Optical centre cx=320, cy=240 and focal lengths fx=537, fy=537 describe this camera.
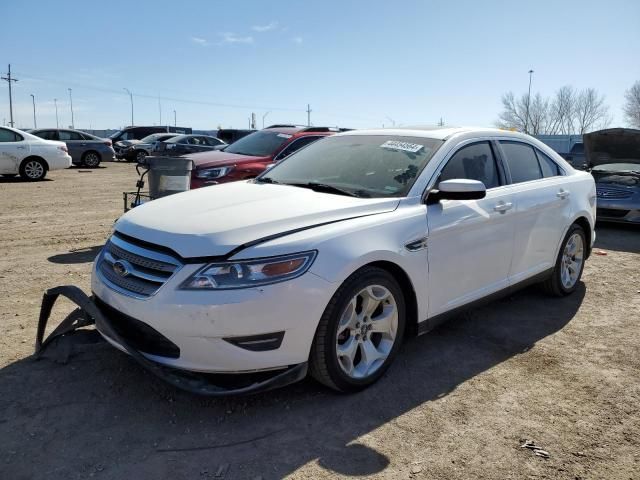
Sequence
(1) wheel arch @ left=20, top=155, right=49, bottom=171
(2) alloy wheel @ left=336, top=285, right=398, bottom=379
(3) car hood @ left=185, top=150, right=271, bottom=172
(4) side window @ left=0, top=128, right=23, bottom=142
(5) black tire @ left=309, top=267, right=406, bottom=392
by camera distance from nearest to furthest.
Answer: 1. (5) black tire @ left=309, top=267, right=406, bottom=392
2. (2) alloy wheel @ left=336, top=285, right=398, bottom=379
3. (3) car hood @ left=185, top=150, right=271, bottom=172
4. (4) side window @ left=0, top=128, right=23, bottom=142
5. (1) wheel arch @ left=20, top=155, right=49, bottom=171

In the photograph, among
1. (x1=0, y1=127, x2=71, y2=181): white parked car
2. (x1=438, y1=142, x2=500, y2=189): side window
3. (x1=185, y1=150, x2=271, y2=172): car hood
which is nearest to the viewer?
(x1=438, y1=142, x2=500, y2=189): side window

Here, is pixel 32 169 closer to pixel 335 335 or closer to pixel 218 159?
pixel 218 159

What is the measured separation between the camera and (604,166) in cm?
1049

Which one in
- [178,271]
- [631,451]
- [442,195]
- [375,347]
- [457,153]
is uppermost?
[457,153]

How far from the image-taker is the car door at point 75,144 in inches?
834

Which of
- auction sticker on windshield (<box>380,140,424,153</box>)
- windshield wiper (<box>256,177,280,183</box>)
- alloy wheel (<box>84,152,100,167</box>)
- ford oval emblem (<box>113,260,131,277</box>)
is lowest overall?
ford oval emblem (<box>113,260,131,277</box>)

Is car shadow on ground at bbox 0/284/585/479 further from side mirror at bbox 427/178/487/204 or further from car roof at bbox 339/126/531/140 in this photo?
car roof at bbox 339/126/531/140

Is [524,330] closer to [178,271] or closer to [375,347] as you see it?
[375,347]

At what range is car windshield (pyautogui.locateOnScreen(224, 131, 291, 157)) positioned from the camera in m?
8.31

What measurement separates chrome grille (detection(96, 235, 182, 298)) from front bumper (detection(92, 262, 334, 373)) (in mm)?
61

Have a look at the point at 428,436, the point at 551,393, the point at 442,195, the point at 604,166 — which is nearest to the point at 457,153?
the point at 442,195

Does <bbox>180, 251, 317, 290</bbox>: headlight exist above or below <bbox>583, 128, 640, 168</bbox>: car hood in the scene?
below

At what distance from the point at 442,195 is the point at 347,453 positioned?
1.78m

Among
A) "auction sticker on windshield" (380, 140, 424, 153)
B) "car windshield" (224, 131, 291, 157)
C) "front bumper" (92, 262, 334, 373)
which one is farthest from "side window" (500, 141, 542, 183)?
"car windshield" (224, 131, 291, 157)
